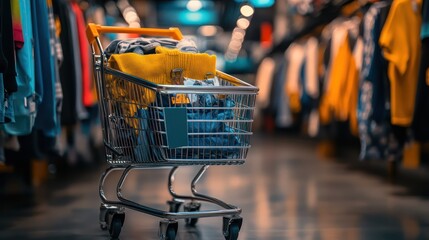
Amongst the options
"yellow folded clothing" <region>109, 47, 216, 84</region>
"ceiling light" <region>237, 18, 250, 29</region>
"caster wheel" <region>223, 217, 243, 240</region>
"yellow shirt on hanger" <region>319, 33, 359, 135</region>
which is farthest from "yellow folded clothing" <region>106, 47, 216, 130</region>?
"ceiling light" <region>237, 18, 250, 29</region>

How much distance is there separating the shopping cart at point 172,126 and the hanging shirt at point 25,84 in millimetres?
355

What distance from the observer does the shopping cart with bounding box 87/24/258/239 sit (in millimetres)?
3301

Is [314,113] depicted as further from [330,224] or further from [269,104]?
[330,224]

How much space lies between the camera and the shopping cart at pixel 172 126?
3.30 metres

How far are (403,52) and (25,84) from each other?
2.73 meters

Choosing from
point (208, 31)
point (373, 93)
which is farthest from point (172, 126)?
point (208, 31)

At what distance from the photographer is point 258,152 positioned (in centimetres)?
982

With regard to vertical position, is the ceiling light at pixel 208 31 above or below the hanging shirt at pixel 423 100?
above

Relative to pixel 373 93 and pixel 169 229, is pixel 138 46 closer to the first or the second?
pixel 169 229

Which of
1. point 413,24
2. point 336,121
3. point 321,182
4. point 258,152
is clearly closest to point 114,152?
point 413,24

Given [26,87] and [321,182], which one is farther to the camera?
[321,182]

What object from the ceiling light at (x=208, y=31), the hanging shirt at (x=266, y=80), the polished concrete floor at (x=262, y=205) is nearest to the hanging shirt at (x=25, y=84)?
the polished concrete floor at (x=262, y=205)

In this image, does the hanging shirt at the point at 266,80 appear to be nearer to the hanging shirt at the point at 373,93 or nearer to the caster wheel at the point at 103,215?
the hanging shirt at the point at 373,93

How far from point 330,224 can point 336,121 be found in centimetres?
366
